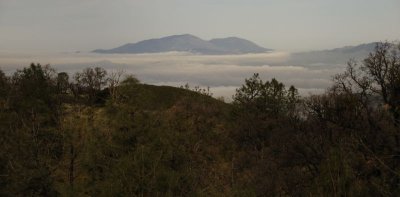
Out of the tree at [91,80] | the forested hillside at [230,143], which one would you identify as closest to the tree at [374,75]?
the forested hillside at [230,143]

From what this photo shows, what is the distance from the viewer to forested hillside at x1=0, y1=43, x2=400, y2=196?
18688mm

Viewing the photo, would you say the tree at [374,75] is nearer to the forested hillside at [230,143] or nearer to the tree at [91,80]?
the forested hillside at [230,143]

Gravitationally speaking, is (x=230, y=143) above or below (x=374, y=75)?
below

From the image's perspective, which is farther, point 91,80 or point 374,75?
point 91,80

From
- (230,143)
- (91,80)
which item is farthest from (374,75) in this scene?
(91,80)

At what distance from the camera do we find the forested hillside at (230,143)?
1869 cm

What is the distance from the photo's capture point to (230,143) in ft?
221

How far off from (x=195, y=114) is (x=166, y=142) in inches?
1750

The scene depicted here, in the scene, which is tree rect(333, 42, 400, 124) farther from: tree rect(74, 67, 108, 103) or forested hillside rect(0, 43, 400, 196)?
tree rect(74, 67, 108, 103)

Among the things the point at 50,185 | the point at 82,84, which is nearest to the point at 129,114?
the point at 50,185

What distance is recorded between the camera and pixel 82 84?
82500 millimetres

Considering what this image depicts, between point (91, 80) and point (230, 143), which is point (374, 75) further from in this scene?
point (91, 80)

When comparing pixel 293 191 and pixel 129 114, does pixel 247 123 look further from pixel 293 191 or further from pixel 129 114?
pixel 129 114

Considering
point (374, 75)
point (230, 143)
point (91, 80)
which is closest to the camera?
point (374, 75)
